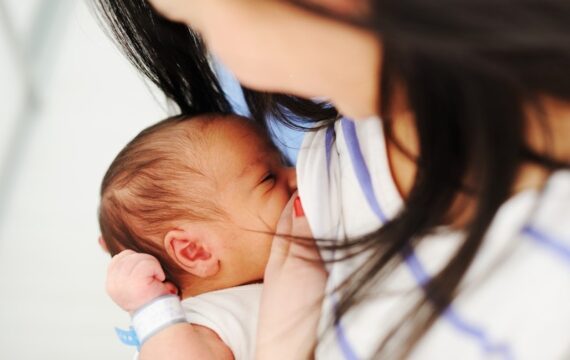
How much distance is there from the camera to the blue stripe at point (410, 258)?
0.61m

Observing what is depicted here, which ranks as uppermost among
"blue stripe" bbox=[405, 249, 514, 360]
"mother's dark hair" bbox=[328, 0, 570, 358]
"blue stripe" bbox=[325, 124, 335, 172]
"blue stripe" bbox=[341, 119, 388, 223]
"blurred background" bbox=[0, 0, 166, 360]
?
"mother's dark hair" bbox=[328, 0, 570, 358]

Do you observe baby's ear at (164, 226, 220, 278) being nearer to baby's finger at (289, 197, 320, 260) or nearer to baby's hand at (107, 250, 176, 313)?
baby's hand at (107, 250, 176, 313)

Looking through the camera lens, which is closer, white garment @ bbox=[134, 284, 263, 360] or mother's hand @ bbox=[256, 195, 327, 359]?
mother's hand @ bbox=[256, 195, 327, 359]

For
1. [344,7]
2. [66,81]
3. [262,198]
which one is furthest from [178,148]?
[66,81]

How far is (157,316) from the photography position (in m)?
0.93

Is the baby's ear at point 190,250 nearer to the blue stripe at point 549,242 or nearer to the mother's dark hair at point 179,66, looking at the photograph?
the mother's dark hair at point 179,66

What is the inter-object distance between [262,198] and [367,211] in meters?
0.29

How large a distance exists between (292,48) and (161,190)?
49cm

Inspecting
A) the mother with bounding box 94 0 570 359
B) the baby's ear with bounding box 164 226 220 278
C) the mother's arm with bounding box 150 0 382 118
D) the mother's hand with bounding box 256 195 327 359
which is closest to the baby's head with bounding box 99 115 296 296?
the baby's ear with bounding box 164 226 220 278

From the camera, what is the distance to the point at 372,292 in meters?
0.68

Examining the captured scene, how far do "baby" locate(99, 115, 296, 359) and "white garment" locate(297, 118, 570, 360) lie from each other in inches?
8.1

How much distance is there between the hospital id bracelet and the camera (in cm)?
93

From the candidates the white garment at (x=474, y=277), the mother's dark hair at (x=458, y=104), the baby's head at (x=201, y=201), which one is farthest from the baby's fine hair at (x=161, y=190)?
the mother's dark hair at (x=458, y=104)

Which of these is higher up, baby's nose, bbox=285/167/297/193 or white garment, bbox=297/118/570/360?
white garment, bbox=297/118/570/360
